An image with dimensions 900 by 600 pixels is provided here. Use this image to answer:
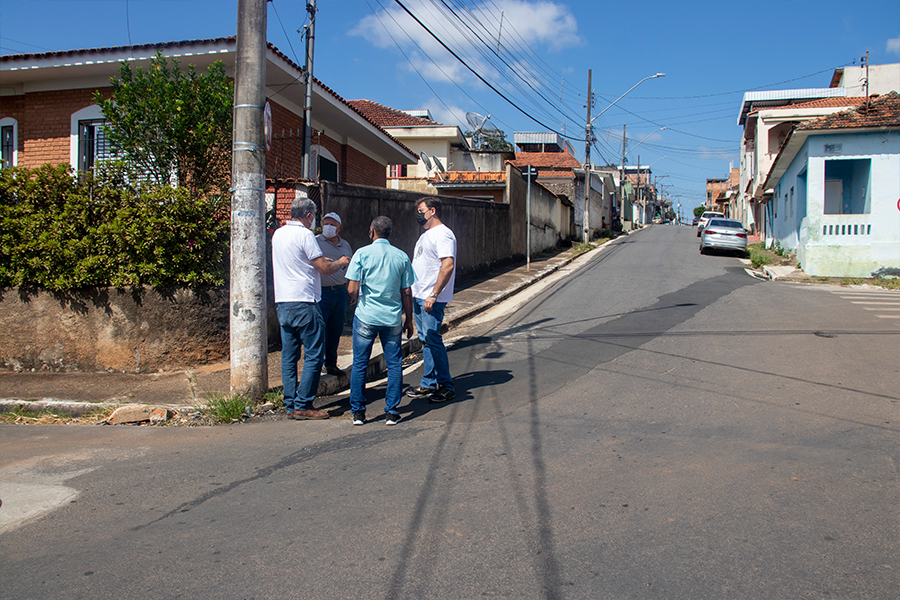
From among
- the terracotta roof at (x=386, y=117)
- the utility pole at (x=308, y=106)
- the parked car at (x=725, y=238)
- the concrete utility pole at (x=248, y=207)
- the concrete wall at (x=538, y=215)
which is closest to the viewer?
the concrete utility pole at (x=248, y=207)

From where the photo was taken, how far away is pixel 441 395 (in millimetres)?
6082

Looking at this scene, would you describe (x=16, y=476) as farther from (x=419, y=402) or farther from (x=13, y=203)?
(x=13, y=203)

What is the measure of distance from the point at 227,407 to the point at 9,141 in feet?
34.2

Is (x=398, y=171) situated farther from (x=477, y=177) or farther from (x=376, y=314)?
(x=376, y=314)

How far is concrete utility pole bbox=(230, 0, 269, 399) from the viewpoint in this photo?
237 inches

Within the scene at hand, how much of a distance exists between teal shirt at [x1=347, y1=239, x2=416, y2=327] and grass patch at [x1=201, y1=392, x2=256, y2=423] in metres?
1.43

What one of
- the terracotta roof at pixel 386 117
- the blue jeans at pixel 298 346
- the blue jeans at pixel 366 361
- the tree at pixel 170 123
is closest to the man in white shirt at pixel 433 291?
the blue jeans at pixel 366 361

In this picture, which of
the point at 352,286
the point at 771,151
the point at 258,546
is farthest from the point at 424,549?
the point at 771,151

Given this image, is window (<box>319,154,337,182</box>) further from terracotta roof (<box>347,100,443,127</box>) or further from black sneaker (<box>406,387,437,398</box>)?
terracotta roof (<box>347,100,443,127</box>)

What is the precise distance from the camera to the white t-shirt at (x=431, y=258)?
6.08 metres

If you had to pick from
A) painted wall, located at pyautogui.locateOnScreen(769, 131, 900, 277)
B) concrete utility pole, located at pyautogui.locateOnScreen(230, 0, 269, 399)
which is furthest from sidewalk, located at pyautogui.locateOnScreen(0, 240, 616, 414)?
painted wall, located at pyautogui.locateOnScreen(769, 131, 900, 277)

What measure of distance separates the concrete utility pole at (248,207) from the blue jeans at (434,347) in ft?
5.14

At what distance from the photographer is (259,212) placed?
610 centimetres

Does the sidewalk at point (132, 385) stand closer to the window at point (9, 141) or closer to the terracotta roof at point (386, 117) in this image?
the window at point (9, 141)
